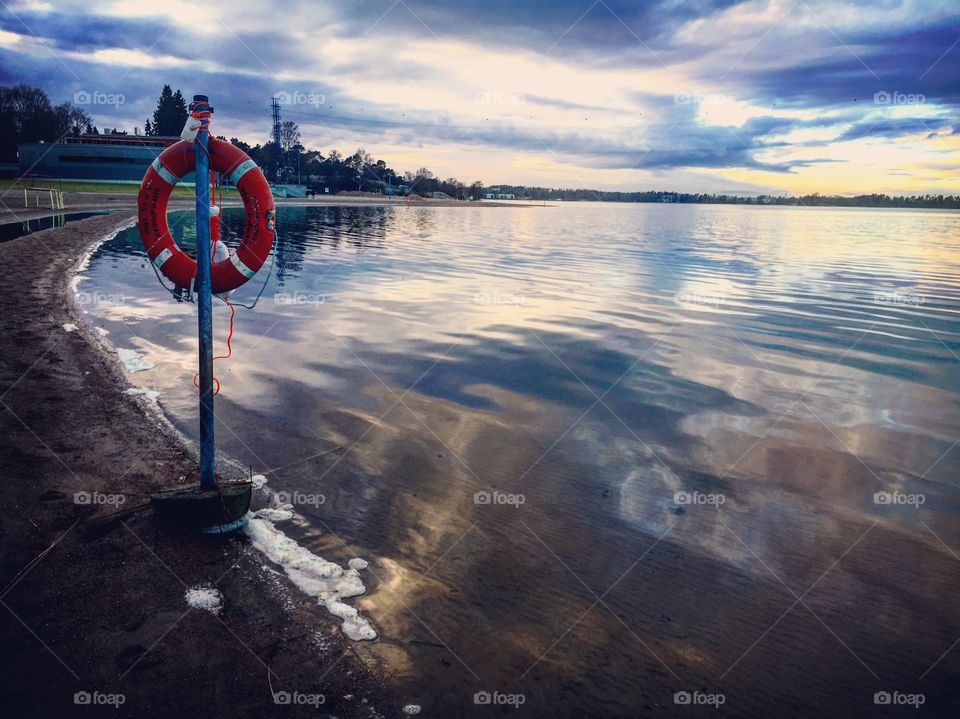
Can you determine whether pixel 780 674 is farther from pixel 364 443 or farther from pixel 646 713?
pixel 364 443

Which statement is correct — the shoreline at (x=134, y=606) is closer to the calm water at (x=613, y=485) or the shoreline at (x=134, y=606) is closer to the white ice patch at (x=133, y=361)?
the calm water at (x=613, y=485)

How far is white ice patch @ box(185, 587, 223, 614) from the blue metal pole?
3.08ft

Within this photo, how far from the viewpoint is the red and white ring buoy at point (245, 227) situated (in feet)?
15.0

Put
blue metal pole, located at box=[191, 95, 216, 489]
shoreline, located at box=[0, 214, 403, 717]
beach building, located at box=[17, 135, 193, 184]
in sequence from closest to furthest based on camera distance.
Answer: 1. shoreline, located at box=[0, 214, 403, 717]
2. blue metal pole, located at box=[191, 95, 216, 489]
3. beach building, located at box=[17, 135, 193, 184]

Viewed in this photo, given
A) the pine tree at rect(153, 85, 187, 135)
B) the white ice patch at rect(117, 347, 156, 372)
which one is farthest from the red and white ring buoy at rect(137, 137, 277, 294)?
the pine tree at rect(153, 85, 187, 135)

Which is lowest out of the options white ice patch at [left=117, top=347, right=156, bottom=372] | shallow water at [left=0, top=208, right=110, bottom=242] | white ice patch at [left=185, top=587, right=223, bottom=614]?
white ice patch at [left=185, top=587, right=223, bottom=614]

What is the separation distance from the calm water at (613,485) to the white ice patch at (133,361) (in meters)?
0.27

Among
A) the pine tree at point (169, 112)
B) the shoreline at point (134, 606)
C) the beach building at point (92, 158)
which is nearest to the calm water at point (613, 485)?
the shoreline at point (134, 606)

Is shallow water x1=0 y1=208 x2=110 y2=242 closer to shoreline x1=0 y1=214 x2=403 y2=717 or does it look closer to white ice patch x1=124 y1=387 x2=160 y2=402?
white ice patch x1=124 y1=387 x2=160 y2=402

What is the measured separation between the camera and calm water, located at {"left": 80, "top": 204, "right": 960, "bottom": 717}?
354cm

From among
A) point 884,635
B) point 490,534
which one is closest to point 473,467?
point 490,534

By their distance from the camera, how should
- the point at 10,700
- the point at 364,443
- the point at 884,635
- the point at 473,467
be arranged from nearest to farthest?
the point at 10,700
the point at 884,635
the point at 473,467
the point at 364,443

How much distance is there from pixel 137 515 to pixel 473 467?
2917mm

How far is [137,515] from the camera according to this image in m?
4.36
